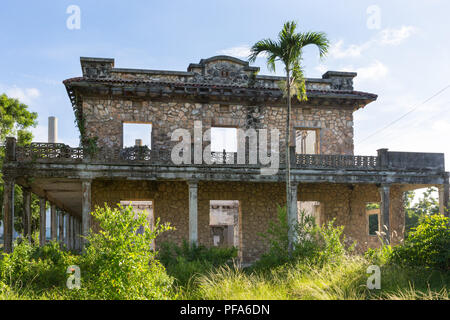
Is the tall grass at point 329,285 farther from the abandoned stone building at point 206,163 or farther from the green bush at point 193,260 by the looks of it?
the abandoned stone building at point 206,163

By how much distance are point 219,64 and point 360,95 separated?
618 centimetres

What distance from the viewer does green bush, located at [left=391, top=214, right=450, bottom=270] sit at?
32.6ft

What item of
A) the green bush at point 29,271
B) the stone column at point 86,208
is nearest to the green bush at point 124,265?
the green bush at point 29,271

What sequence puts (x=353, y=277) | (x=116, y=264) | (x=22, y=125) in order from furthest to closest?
(x=22, y=125) < (x=353, y=277) < (x=116, y=264)

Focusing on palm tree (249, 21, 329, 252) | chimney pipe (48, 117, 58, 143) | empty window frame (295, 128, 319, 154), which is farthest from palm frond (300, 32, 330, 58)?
chimney pipe (48, 117, 58, 143)

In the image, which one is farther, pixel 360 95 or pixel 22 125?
pixel 22 125

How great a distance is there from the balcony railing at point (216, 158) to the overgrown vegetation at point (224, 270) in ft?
10.3

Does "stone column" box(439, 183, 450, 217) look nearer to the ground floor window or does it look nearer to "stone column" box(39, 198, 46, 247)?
the ground floor window

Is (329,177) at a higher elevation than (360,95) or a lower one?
lower

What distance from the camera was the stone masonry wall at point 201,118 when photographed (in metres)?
18.1

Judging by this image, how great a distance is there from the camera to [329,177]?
55.1ft

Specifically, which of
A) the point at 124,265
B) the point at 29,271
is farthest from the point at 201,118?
the point at 124,265
